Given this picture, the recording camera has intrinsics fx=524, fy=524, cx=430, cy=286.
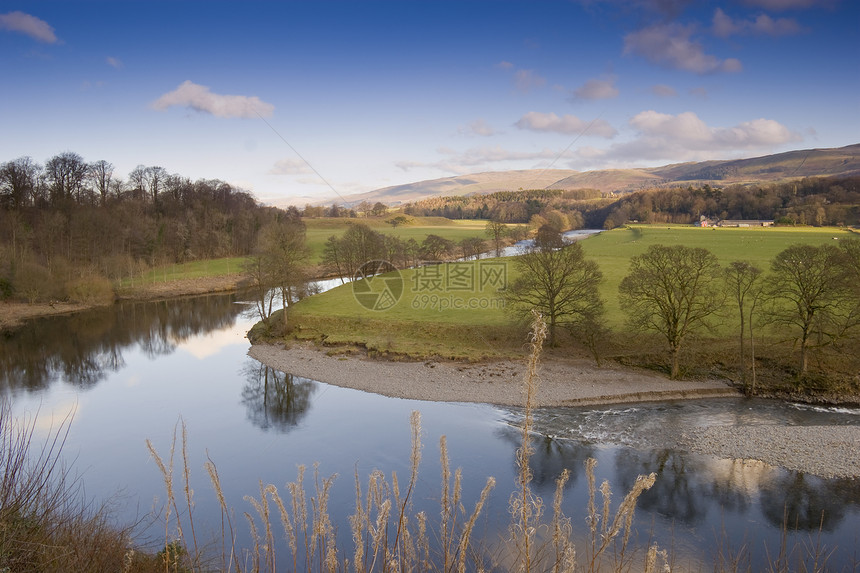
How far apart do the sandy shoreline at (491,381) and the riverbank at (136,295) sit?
61.1 ft

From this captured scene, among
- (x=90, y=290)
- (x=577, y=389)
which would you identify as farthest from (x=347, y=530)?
(x=90, y=290)

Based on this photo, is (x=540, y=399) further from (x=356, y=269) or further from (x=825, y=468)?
(x=356, y=269)

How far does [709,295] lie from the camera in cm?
2947

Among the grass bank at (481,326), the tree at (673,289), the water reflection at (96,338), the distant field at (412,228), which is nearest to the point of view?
the tree at (673,289)

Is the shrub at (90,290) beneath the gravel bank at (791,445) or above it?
above

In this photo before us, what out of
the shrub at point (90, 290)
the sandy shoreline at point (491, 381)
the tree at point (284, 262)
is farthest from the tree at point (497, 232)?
the shrub at point (90, 290)

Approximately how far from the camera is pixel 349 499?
16.4 m

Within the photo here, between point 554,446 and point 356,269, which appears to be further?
point 356,269

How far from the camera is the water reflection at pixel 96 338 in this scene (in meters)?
29.9

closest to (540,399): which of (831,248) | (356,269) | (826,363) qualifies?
(826,363)

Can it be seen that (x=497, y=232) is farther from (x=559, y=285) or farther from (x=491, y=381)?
(x=491, y=381)

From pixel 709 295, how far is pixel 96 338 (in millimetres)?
40877

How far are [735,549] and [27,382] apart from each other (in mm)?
32737

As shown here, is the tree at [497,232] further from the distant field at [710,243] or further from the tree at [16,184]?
the tree at [16,184]
